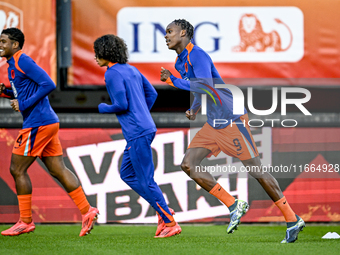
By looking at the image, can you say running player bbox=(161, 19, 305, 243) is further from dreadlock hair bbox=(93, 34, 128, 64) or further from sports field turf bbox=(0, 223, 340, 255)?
dreadlock hair bbox=(93, 34, 128, 64)

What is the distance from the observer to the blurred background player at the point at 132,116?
4742 mm

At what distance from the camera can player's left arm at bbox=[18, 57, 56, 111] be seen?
4.88m

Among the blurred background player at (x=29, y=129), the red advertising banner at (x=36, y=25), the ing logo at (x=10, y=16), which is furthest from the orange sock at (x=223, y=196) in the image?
the ing logo at (x=10, y=16)

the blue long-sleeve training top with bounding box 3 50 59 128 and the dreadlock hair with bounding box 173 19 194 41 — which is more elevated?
the dreadlock hair with bounding box 173 19 194 41

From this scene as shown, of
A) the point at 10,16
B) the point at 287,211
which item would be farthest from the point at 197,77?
the point at 10,16

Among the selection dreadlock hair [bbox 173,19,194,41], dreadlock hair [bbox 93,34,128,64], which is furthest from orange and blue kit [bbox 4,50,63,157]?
dreadlock hair [bbox 173,19,194,41]

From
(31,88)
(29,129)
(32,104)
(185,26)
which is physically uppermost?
(185,26)

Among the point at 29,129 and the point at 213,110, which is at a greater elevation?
the point at 213,110

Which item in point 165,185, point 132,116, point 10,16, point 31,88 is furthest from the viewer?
point 10,16

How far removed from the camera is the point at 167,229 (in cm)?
495

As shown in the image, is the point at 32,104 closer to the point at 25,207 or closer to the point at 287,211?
the point at 25,207

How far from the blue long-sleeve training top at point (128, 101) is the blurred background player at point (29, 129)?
1.96 feet

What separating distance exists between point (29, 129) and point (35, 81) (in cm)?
44

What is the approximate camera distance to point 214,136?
4.77m
